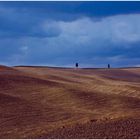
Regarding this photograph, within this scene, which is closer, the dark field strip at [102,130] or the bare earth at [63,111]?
the dark field strip at [102,130]

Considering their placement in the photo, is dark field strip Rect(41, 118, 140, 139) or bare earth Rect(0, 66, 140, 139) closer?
dark field strip Rect(41, 118, 140, 139)

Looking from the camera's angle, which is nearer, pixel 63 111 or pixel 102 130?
pixel 102 130

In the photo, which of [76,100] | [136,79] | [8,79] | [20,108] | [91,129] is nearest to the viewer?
[91,129]

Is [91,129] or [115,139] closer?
[115,139]

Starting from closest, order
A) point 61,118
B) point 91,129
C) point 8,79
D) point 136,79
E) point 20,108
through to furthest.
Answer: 1. point 91,129
2. point 61,118
3. point 20,108
4. point 8,79
5. point 136,79

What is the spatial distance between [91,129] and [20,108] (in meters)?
8.14

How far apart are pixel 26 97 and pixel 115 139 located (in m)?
12.6

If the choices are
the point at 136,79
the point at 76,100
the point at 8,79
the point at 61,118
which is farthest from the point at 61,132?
the point at 136,79

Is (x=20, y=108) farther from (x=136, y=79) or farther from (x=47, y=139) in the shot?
(x=136, y=79)

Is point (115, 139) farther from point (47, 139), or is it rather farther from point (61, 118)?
point (61, 118)

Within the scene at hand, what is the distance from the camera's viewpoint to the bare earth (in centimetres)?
1546

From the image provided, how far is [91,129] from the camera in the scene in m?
15.5

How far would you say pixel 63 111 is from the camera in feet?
74.7

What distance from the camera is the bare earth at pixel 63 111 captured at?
15.5 metres
